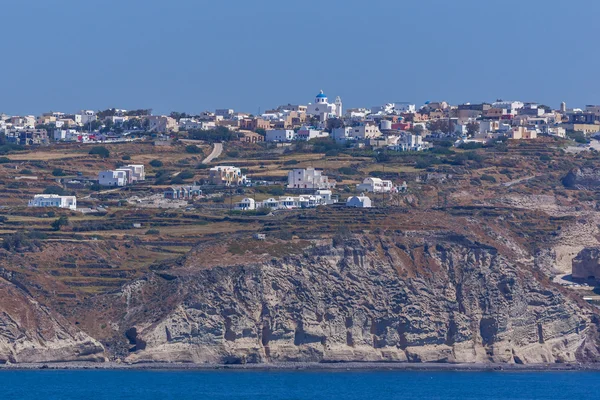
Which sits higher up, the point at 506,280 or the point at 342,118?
the point at 342,118

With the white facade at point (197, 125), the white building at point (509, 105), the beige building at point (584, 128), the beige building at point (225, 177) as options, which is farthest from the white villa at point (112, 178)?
the white building at point (509, 105)

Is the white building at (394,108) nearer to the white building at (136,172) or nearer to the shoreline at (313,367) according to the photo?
the white building at (136,172)

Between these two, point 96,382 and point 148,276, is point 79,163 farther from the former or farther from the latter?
point 96,382

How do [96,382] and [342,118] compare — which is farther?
[342,118]

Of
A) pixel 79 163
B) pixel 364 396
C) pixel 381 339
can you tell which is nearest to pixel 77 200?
pixel 79 163

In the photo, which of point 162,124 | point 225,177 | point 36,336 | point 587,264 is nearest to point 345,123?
point 162,124

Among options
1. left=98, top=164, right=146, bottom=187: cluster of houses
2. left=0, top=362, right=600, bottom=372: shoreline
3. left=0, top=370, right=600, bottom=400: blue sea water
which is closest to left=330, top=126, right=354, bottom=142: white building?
left=98, top=164, right=146, bottom=187: cluster of houses

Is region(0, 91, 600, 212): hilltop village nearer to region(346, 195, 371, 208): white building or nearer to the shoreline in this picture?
region(346, 195, 371, 208): white building
